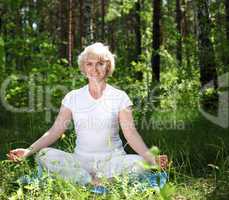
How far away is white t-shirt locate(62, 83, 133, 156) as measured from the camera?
484 cm

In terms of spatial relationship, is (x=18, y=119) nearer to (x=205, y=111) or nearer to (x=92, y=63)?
(x=205, y=111)

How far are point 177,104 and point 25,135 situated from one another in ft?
13.2

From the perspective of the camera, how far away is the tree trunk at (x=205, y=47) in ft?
31.1

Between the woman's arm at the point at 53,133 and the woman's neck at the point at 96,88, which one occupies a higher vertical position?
the woman's neck at the point at 96,88

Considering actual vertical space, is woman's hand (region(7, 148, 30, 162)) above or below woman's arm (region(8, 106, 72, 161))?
below

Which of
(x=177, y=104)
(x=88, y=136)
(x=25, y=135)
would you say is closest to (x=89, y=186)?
(x=88, y=136)

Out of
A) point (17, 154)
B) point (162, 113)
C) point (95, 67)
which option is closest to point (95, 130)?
point (95, 67)

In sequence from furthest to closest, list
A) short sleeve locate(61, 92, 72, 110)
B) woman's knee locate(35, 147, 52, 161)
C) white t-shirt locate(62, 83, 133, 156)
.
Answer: short sleeve locate(61, 92, 72, 110) → white t-shirt locate(62, 83, 133, 156) → woman's knee locate(35, 147, 52, 161)

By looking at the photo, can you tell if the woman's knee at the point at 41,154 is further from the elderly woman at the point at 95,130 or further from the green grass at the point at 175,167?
the green grass at the point at 175,167

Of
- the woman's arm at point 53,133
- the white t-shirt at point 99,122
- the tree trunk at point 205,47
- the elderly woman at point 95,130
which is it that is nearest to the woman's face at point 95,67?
the elderly woman at point 95,130

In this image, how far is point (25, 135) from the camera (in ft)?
25.4

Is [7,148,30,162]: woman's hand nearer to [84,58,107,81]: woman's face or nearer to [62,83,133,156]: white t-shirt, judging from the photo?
[62,83,133,156]: white t-shirt

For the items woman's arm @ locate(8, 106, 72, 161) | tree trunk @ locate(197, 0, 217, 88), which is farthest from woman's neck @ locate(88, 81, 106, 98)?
tree trunk @ locate(197, 0, 217, 88)

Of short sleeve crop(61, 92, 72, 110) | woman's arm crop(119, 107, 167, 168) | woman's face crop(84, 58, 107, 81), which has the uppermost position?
woman's face crop(84, 58, 107, 81)
